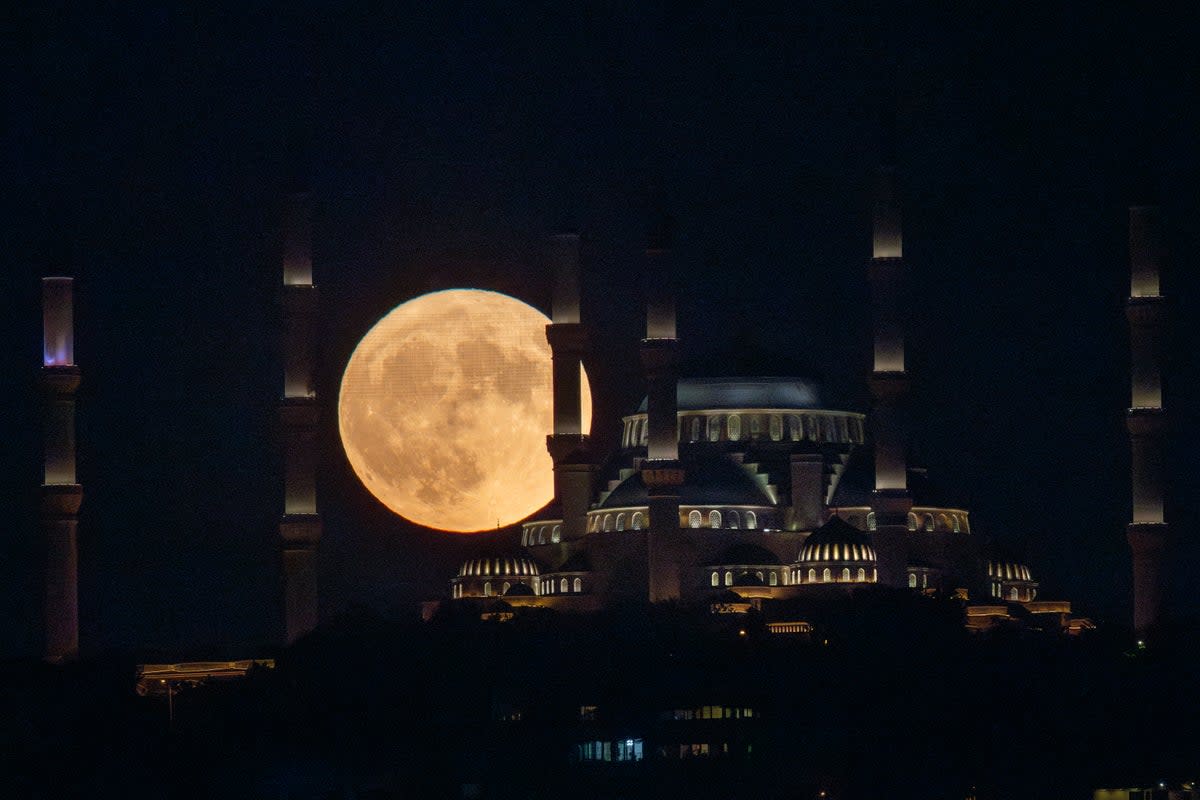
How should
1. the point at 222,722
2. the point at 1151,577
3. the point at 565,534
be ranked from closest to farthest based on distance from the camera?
the point at 222,722 → the point at 1151,577 → the point at 565,534

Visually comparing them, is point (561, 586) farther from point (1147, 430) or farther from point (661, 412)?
point (1147, 430)

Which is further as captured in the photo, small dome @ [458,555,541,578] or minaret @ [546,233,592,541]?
small dome @ [458,555,541,578]

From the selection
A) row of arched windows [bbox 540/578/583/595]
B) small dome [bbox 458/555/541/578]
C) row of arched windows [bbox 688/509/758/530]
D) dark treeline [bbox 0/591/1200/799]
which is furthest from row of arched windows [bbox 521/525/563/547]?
dark treeline [bbox 0/591/1200/799]

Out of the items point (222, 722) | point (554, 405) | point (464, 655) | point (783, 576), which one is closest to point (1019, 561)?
point (783, 576)

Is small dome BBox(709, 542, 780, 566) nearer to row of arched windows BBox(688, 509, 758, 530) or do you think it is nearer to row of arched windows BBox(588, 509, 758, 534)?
row of arched windows BBox(688, 509, 758, 530)

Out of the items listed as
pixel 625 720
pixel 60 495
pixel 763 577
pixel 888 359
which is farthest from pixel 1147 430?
pixel 60 495

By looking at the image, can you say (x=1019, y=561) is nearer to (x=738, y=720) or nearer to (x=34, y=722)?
(x=738, y=720)
